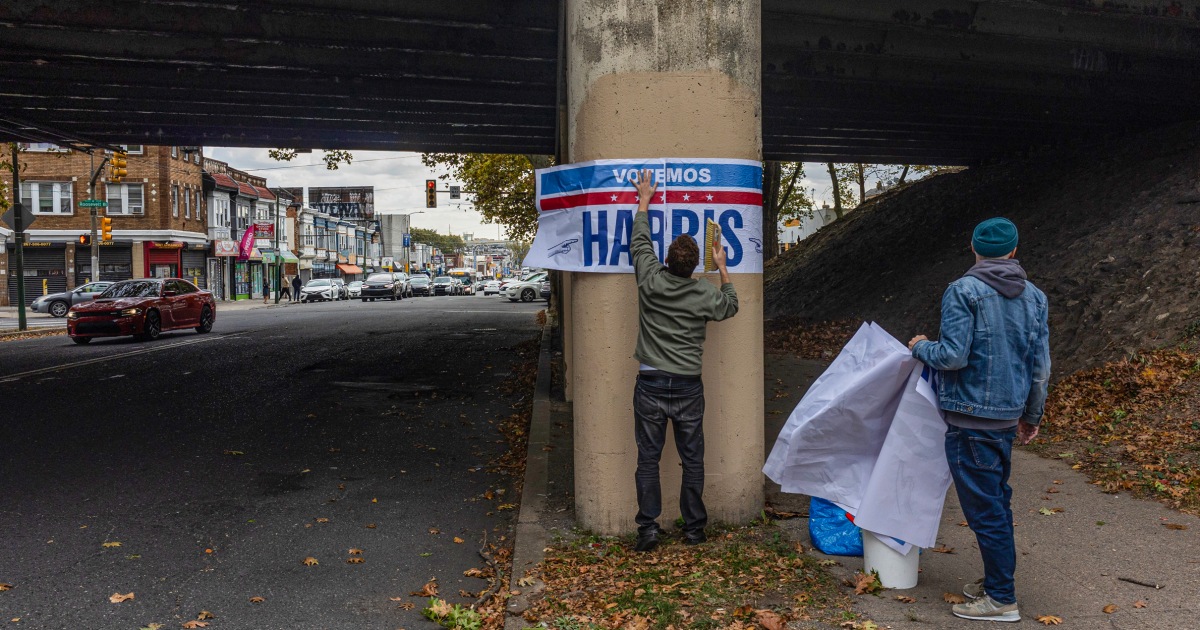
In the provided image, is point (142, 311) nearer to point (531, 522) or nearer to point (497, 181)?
point (497, 181)

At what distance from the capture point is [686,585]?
4.82 meters

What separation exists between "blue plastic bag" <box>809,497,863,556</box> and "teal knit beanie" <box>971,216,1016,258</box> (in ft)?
5.64

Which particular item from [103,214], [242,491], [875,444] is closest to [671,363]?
[875,444]

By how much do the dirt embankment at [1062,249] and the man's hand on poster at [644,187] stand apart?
6867mm

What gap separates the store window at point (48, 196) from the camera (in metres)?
50.0

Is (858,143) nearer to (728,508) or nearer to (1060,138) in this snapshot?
(1060,138)

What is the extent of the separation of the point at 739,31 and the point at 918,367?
2455 millimetres

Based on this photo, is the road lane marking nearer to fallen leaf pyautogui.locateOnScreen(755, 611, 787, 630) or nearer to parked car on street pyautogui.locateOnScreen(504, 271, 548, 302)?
Result: fallen leaf pyautogui.locateOnScreen(755, 611, 787, 630)

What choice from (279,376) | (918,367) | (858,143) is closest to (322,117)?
(279,376)

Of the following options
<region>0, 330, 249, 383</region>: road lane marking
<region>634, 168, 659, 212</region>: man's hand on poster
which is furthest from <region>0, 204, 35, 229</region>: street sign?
<region>634, 168, 659, 212</region>: man's hand on poster

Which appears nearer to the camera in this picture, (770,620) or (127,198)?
(770,620)

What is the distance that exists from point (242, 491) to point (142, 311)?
54.2ft

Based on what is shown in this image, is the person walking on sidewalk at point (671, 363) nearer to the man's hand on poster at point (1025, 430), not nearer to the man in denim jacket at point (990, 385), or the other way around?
the man in denim jacket at point (990, 385)

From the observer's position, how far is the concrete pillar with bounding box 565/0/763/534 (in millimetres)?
5703
